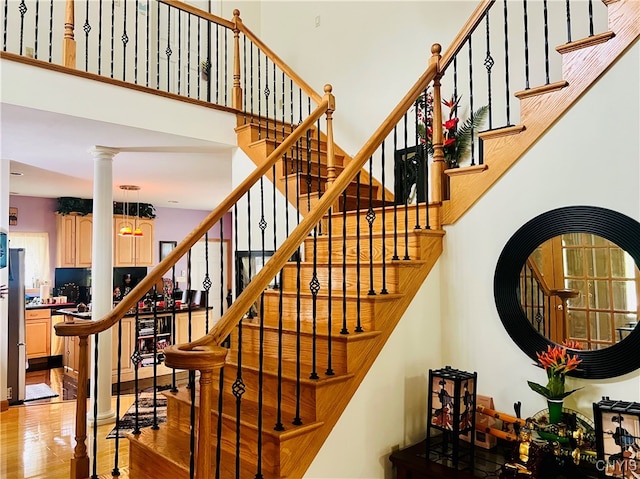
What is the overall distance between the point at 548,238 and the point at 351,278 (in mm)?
1138

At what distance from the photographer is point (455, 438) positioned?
7.48 ft

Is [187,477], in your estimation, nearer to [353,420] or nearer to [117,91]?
[353,420]

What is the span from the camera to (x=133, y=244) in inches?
332

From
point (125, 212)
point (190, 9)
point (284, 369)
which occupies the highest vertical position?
point (190, 9)

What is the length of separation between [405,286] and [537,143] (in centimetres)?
102

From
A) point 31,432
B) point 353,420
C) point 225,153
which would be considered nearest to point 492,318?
point 353,420

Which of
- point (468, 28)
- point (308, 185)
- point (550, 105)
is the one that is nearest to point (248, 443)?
point (308, 185)

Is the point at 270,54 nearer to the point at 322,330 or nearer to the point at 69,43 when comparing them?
the point at 69,43

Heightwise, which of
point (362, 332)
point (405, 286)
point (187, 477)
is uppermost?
point (405, 286)

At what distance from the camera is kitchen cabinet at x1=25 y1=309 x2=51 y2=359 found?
721 cm

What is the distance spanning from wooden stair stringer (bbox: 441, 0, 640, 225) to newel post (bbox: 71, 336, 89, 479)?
6.80ft

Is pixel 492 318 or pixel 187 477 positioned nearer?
pixel 187 477

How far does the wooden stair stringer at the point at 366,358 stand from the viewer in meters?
2.15

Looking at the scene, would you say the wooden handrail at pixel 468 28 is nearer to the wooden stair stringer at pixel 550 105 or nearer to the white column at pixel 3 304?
the wooden stair stringer at pixel 550 105
